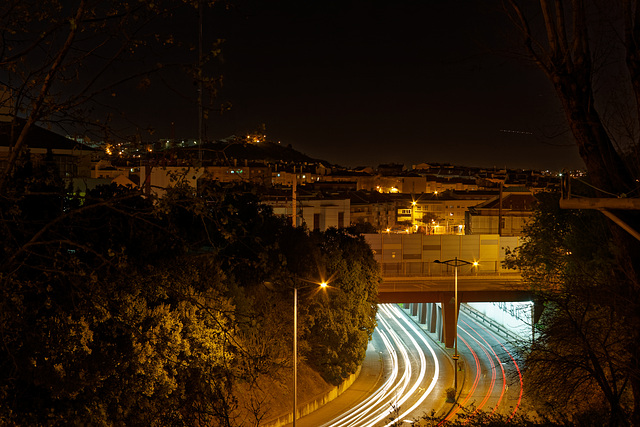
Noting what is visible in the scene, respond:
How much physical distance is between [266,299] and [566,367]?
42.1ft

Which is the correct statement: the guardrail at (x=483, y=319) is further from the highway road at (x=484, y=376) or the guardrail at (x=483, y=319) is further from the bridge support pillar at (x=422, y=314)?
the bridge support pillar at (x=422, y=314)

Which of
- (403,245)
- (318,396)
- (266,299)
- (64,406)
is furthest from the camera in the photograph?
(403,245)

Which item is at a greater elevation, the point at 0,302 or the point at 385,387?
the point at 0,302

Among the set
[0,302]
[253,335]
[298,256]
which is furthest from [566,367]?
[298,256]

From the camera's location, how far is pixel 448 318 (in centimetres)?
2889

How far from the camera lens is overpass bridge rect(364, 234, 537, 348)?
29.0m

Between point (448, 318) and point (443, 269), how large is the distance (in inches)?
177

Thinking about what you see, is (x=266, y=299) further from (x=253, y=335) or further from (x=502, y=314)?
(x=502, y=314)

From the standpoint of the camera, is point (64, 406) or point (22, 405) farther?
point (64, 406)

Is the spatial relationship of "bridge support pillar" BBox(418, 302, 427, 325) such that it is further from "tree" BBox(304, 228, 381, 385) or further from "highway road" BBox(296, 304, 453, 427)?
"tree" BBox(304, 228, 381, 385)

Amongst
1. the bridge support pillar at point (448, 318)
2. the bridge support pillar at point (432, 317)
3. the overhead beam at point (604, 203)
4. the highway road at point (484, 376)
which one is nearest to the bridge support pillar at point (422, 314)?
the bridge support pillar at point (432, 317)

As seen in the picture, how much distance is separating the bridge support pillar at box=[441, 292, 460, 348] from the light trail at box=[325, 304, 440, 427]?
3.01ft

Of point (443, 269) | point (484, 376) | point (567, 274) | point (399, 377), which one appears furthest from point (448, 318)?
point (567, 274)

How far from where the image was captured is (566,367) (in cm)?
650
